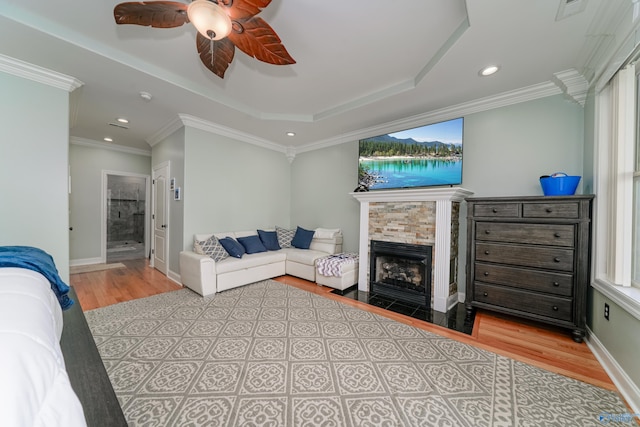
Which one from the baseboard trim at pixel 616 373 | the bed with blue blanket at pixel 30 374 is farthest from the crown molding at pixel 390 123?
the bed with blue blanket at pixel 30 374

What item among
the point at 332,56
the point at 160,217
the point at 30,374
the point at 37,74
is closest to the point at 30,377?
A: the point at 30,374

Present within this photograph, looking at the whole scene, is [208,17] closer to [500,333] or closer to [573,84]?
[573,84]

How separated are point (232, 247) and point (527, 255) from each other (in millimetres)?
3789

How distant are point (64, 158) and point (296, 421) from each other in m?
3.55

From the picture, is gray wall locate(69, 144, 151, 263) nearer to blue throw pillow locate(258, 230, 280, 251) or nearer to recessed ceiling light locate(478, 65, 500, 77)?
blue throw pillow locate(258, 230, 280, 251)

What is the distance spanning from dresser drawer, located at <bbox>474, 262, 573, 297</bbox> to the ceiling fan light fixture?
3187 mm

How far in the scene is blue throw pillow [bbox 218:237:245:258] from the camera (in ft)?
12.2

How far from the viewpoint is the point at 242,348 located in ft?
6.65

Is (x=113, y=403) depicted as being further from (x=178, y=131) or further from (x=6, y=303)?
(x=178, y=131)

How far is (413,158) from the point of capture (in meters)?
3.42

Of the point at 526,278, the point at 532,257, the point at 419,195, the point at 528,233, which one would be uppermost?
the point at 419,195

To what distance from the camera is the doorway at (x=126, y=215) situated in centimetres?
665

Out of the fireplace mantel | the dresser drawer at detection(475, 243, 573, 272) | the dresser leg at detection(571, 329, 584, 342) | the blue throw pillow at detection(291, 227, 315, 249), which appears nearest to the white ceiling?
the fireplace mantel

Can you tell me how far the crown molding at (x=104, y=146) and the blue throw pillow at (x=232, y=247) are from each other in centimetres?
379
